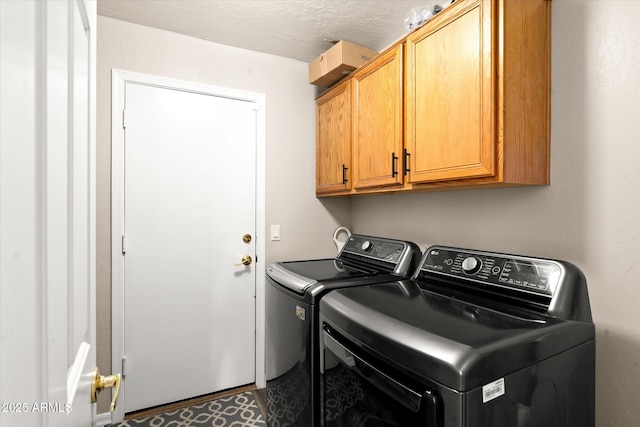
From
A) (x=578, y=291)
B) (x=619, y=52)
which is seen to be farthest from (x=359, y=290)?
(x=619, y=52)

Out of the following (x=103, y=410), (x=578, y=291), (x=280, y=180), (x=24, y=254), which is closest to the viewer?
(x=24, y=254)

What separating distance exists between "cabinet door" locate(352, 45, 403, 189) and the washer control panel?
48cm

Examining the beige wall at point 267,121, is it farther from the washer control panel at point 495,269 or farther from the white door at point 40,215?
the white door at point 40,215

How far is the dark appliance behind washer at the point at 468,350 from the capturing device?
2.54 feet

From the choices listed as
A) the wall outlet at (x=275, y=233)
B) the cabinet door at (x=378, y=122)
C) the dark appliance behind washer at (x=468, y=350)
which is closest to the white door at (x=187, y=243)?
the wall outlet at (x=275, y=233)

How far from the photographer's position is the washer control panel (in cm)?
112

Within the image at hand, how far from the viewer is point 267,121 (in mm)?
2486

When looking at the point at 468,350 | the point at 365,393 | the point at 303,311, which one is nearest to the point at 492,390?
the point at 468,350

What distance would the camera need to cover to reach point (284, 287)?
5.40ft

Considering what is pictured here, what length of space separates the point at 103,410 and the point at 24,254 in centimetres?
231

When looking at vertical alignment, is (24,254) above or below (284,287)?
above

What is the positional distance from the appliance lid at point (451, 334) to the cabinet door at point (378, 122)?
33.0 inches

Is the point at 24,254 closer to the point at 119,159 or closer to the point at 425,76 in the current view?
the point at 425,76

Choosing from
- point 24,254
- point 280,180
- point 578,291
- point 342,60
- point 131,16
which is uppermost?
point 131,16
